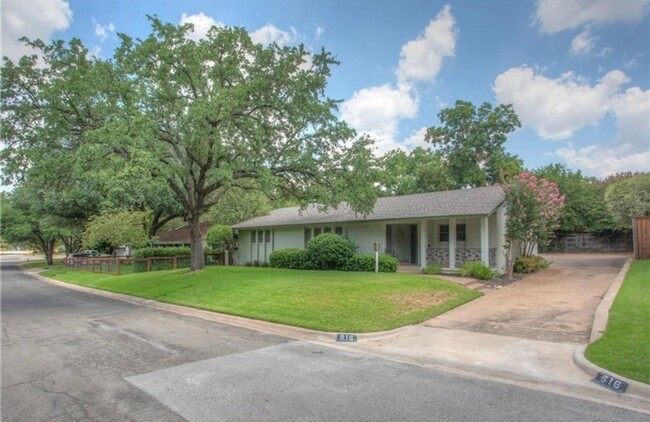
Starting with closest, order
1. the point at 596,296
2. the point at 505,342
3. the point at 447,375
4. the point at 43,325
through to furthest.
Result: the point at 447,375 → the point at 505,342 → the point at 43,325 → the point at 596,296

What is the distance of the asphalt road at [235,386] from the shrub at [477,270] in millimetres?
10592

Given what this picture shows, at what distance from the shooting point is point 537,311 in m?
10.0

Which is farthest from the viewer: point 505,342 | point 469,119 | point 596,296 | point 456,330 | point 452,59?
point 469,119

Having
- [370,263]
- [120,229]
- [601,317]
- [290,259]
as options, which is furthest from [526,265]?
[120,229]

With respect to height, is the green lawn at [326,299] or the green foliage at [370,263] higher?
the green foliage at [370,263]

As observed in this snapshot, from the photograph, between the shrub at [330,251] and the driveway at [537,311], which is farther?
the shrub at [330,251]

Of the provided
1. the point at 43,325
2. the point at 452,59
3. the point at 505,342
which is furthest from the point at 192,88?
the point at 505,342

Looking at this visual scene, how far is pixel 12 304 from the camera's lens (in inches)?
562

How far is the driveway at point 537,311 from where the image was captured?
8109mm

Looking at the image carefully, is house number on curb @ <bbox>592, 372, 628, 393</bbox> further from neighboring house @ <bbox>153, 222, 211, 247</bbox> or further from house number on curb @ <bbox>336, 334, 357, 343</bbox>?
neighboring house @ <bbox>153, 222, 211, 247</bbox>

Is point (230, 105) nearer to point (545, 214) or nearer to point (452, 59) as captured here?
point (452, 59)

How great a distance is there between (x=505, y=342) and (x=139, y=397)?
6.17 metres

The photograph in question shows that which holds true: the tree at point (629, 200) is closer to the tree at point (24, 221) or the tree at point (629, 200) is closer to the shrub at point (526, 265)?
the shrub at point (526, 265)

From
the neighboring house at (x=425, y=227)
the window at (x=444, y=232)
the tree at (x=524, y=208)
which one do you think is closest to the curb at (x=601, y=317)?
the tree at (x=524, y=208)
